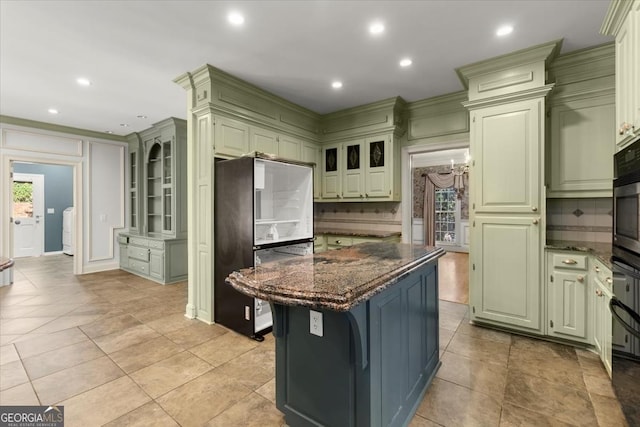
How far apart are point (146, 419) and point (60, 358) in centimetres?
138

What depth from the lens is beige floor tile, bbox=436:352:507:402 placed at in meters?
2.09

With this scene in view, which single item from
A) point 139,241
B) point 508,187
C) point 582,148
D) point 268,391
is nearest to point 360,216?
point 508,187

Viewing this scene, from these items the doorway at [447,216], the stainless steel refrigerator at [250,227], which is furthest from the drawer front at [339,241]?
the doorway at [447,216]

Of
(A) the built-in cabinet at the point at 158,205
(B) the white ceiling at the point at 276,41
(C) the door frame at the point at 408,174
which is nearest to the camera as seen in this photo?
(B) the white ceiling at the point at 276,41

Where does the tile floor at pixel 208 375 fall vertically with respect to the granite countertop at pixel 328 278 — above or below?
below

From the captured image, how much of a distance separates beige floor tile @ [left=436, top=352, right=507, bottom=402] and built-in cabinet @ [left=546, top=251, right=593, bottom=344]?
81 cm

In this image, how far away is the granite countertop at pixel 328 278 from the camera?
3.66 ft

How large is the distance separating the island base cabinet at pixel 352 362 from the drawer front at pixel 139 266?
4689mm

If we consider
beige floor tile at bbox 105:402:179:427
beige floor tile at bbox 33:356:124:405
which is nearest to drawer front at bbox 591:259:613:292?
beige floor tile at bbox 105:402:179:427

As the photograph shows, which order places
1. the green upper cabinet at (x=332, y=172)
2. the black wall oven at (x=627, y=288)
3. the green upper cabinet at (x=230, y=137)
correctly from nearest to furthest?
the black wall oven at (x=627, y=288) < the green upper cabinet at (x=230, y=137) < the green upper cabinet at (x=332, y=172)

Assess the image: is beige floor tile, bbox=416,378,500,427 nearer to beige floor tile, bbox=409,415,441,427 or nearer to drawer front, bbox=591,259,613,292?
beige floor tile, bbox=409,415,441,427

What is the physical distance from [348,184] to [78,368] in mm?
3618

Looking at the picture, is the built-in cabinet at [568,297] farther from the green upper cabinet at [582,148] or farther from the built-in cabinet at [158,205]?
the built-in cabinet at [158,205]

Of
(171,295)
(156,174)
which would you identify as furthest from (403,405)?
(156,174)
